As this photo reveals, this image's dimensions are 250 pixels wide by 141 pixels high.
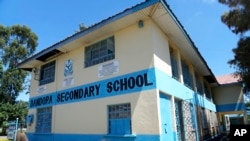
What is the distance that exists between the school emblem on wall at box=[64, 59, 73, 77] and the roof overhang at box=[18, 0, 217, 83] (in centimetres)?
64

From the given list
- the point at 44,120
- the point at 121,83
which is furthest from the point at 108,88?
the point at 44,120

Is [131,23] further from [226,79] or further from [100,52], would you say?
[226,79]

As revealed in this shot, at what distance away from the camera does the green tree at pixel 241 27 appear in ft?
40.2

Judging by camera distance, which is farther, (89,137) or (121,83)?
(89,137)

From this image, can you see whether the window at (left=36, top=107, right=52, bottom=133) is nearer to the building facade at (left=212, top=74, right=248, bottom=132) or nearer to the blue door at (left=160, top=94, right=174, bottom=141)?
the blue door at (left=160, top=94, right=174, bottom=141)

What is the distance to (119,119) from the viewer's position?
8.40 m

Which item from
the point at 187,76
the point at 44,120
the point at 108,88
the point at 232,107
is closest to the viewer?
the point at 108,88

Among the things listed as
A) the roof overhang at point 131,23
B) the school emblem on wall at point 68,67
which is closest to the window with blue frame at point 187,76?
the roof overhang at point 131,23

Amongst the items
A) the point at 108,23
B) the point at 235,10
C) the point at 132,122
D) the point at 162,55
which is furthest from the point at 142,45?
the point at 235,10

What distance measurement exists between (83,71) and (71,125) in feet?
8.55

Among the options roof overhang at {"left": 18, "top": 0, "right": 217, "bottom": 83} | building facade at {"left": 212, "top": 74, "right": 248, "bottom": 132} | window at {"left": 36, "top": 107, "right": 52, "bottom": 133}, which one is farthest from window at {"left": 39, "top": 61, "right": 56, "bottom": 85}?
building facade at {"left": 212, "top": 74, "right": 248, "bottom": 132}

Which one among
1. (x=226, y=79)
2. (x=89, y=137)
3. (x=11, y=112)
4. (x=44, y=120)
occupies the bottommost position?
(x=89, y=137)

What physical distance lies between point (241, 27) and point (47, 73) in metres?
11.9

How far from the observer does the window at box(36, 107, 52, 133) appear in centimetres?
1170
